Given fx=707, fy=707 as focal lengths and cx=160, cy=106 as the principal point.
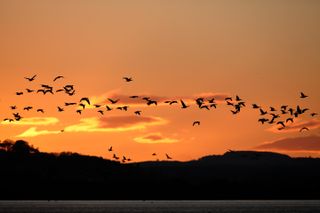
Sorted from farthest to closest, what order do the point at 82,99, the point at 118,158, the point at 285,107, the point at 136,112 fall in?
1. the point at 118,158
2. the point at 136,112
3. the point at 82,99
4. the point at 285,107

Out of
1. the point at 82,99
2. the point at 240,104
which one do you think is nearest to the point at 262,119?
the point at 240,104

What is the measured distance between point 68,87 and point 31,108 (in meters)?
7.27

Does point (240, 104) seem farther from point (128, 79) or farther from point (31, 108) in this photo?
point (31, 108)

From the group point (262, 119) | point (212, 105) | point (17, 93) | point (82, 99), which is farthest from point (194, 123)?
point (17, 93)

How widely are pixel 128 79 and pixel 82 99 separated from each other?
19.5 ft

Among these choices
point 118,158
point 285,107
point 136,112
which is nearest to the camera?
point 285,107

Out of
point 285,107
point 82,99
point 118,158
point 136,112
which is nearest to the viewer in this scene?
point 285,107

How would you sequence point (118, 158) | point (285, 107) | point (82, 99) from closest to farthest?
point (285, 107) < point (82, 99) < point (118, 158)

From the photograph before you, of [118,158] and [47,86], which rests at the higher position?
[47,86]

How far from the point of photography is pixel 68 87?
77438 mm

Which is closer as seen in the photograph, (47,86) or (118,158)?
(47,86)

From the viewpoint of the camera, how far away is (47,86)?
3132 inches

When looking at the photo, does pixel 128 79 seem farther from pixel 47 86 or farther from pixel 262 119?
pixel 262 119

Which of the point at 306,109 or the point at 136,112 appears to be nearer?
the point at 306,109
